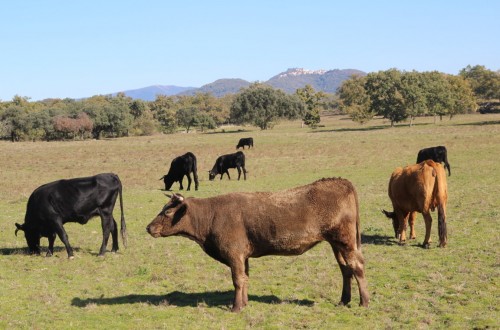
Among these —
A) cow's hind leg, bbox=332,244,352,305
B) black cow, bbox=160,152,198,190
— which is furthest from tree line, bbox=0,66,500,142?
cow's hind leg, bbox=332,244,352,305

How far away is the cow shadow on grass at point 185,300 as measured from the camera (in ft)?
30.1

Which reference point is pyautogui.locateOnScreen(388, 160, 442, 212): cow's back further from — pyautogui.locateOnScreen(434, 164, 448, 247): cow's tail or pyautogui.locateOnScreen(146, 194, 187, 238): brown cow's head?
pyautogui.locateOnScreen(146, 194, 187, 238): brown cow's head

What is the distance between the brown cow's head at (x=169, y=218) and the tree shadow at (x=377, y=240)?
6518 mm

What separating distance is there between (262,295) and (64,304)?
12.4 feet

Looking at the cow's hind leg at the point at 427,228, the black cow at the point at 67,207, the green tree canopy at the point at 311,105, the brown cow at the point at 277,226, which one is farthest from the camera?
the green tree canopy at the point at 311,105

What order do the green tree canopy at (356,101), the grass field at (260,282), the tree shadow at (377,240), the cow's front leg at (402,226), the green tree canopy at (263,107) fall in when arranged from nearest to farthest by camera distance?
1. the grass field at (260,282)
2. the cow's front leg at (402,226)
3. the tree shadow at (377,240)
4. the green tree canopy at (356,101)
5. the green tree canopy at (263,107)

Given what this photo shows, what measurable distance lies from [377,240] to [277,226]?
20.5 ft

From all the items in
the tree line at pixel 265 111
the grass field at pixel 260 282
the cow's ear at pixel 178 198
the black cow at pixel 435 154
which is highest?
the tree line at pixel 265 111

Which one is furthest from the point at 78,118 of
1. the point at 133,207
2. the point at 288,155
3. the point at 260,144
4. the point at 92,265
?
the point at 92,265

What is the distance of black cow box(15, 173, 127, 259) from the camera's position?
12.8 m

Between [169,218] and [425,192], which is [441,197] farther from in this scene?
[169,218]

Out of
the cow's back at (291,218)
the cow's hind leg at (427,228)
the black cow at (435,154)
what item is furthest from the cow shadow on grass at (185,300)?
the black cow at (435,154)

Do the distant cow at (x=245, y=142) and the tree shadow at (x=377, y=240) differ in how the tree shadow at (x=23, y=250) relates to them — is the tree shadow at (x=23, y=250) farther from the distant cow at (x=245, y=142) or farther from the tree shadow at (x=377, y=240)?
the distant cow at (x=245, y=142)

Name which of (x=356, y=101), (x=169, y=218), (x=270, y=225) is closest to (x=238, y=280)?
(x=270, y=225)
